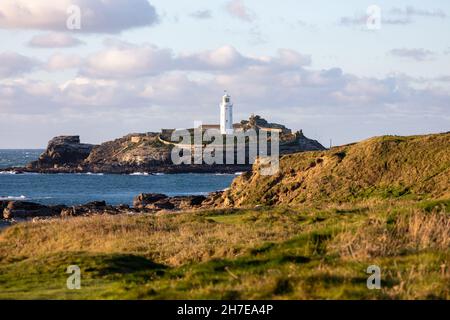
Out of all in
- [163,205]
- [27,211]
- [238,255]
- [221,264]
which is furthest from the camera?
[163,205]

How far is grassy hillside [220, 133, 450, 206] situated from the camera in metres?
50.2

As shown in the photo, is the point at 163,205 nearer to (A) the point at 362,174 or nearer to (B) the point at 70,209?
(B) the point at 70,209

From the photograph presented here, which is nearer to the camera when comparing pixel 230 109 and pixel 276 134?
pixel 230 109

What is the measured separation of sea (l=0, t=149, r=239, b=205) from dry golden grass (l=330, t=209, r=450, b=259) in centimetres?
8245

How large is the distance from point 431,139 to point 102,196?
235 feet

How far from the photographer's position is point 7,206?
68938 mm

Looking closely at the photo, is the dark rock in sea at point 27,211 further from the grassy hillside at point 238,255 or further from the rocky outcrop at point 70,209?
the grassy hillside at point 238,255

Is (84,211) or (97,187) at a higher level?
(84,211)

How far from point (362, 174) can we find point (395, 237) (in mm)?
34712

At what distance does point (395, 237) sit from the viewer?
62.3ft

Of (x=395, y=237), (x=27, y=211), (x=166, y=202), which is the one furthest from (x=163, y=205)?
(x=395, y=237)
